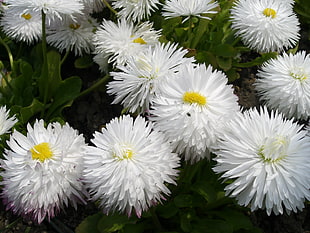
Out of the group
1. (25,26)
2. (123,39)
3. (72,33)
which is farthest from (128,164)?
(25,26)

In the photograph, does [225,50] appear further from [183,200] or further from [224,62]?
[183,200]

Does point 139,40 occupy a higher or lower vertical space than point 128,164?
higher

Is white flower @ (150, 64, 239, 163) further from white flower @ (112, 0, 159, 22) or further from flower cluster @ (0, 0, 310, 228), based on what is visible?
white flower @ (112, 0, 159, 22)

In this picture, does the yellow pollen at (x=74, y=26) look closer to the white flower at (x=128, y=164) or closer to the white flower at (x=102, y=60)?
the white flower at (x=102, y=60)

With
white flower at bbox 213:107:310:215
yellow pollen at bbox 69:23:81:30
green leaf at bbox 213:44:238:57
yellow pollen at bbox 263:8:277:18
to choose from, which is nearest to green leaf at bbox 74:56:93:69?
yellow pollen at bbox 69:23:81:30

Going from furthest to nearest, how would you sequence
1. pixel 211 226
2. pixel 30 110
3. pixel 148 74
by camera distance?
pixel 30 110, pixel 211 226, pixel 148 74

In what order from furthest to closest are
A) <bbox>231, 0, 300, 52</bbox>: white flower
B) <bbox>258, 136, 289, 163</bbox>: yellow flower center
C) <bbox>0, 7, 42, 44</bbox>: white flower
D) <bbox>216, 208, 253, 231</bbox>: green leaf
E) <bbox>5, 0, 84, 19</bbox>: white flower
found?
<bbox>0, 7, 42, 44</bbox>: white flower
<bbox>231, 0, 300, 52</bbox>: white flower
<bbox>5, 0, 84, 19</bbox>: white flower
<bbox>216, 208, 253, 231</bbox>: green leaf
<bbox>258, 136, 289, 163</bbox>: yellow flower center

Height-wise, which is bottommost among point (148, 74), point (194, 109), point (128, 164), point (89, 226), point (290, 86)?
point (89, 226)
